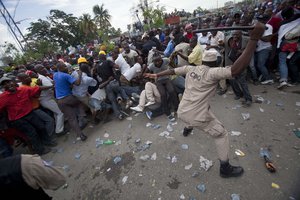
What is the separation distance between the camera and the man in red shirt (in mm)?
3738

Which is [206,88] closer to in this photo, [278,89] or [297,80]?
[278,89]

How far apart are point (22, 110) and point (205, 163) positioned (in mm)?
4209

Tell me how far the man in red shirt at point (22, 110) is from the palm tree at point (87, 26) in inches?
1384

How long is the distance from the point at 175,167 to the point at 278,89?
367 cm

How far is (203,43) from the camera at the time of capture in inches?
226

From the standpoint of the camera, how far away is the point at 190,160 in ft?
10.0

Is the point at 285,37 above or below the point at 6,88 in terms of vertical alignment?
below

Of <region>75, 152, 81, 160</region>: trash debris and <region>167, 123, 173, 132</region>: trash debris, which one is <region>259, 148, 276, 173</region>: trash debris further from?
<region>75, 152, 81, 160</region>: trash debris

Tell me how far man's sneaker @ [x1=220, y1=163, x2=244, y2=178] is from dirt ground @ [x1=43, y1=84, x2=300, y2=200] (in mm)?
69

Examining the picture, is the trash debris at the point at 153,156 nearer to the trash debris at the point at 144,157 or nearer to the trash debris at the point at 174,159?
the trash debris at the point at 144,157

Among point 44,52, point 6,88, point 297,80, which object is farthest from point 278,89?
point 44,52

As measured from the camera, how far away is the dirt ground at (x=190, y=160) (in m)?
2.45

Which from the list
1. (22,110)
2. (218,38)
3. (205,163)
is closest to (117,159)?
(205,163)

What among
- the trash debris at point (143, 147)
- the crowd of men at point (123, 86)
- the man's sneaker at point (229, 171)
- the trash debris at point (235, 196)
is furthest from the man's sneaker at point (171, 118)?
the trash debris at point (235, 196)
